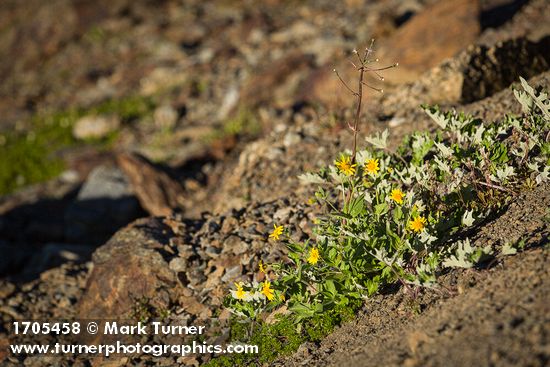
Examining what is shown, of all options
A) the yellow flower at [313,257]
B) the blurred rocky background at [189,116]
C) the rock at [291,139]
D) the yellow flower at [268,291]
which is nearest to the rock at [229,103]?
the blurred rocky background at [189,116]

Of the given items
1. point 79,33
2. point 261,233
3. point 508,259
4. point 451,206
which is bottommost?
point 508,259

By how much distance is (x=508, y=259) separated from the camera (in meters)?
4.09

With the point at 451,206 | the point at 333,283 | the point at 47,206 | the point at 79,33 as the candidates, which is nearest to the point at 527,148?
the point at 451,206

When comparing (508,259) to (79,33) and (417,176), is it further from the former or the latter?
(79,33)

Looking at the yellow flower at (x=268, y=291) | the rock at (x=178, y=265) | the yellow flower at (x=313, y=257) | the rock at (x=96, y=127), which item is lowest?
the yellow flower at (x=268, y=291)

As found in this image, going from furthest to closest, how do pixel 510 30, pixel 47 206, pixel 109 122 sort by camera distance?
1. pixel 109 122
2. pixel 47 206
3. pixel 510 30

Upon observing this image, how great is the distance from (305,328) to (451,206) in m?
1.58

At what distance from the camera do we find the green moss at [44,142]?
12.6 metres

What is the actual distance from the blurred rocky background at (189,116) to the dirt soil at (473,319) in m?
1.40

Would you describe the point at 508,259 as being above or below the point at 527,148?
below

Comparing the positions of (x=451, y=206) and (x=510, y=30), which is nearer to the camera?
(x=451, y=206)

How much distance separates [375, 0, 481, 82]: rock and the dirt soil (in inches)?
168

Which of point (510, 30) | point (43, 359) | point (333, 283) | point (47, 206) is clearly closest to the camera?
point (333, 283)

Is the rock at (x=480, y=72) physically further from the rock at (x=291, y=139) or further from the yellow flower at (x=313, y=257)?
the yellow flower at (x=313, y=257)
